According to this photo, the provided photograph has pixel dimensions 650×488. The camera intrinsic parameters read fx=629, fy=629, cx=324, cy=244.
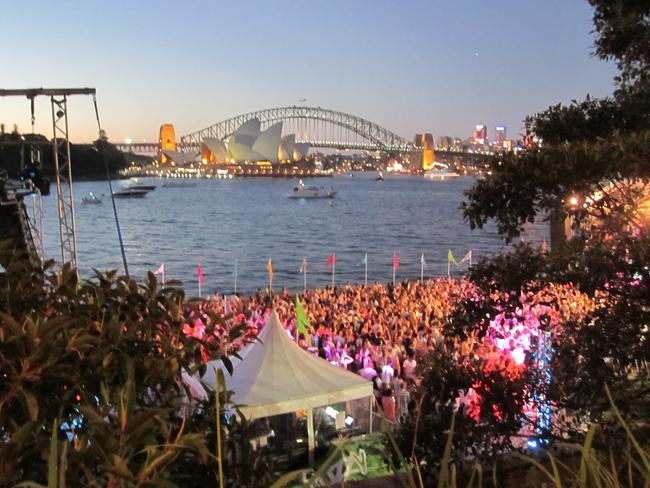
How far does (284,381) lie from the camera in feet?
21.7

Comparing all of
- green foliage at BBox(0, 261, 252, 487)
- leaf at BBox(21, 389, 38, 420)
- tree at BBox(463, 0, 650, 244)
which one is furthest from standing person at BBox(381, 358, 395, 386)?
leaf at BBox(21, 389, 38, 420)

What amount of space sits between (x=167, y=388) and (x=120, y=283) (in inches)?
24.5

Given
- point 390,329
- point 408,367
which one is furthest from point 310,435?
point 390,329

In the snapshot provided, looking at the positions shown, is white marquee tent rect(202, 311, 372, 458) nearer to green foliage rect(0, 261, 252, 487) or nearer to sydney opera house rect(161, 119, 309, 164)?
green foliage rect(0, 261, 252, 487)

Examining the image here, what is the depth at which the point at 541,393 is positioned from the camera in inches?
151

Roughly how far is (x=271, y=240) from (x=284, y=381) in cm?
4355

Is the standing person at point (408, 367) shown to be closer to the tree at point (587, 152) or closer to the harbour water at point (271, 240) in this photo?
the tree at point (587, 152)

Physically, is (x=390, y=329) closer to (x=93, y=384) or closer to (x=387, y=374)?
(x=387, y=374)

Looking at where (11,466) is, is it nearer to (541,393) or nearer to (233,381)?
(541,393)

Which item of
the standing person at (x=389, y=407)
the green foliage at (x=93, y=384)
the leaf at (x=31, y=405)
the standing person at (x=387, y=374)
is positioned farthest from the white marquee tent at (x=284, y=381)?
the leaf at (x=31, y=405)

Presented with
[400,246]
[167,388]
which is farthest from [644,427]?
[400,246]

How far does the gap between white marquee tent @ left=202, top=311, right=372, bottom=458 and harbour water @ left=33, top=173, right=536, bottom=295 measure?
13.8 m

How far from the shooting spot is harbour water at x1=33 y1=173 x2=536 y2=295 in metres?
34.9

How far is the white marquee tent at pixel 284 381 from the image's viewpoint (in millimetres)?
6309
